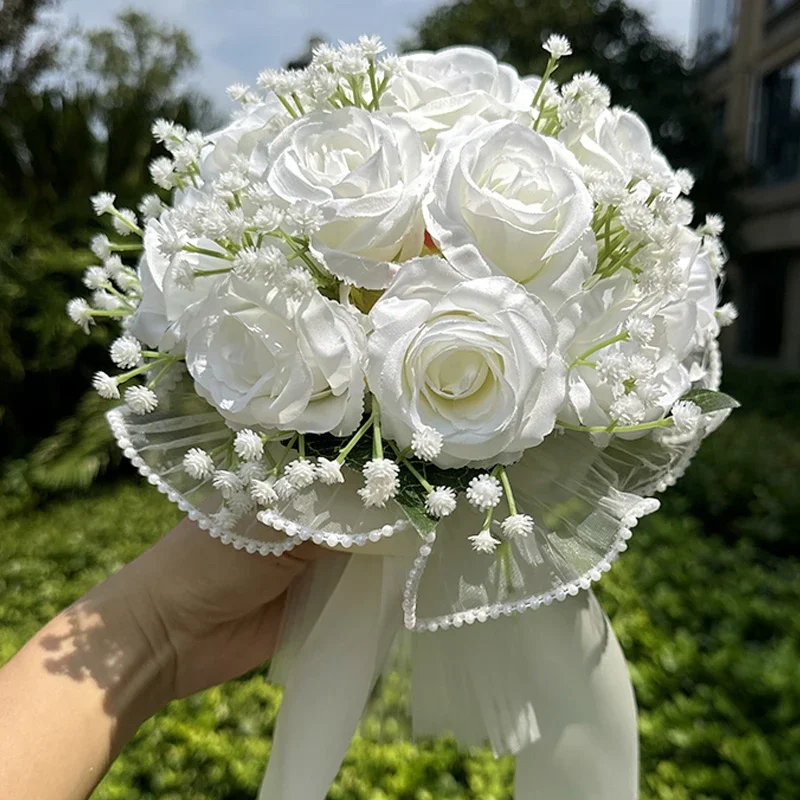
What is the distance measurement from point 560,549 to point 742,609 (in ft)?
5.29

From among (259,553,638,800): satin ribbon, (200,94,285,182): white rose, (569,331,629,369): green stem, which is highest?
(200,94,285,182): white rose

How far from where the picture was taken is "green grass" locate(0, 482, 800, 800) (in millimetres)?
1670

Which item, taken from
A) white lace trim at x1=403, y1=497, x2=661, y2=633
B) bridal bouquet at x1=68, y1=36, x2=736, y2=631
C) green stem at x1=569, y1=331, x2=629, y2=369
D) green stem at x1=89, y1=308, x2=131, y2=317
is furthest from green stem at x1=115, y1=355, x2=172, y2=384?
green stem at x1=569, y1=331, x2=629, y2=369

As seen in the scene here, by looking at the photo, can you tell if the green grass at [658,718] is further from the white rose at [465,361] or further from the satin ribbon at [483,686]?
the white rose at [465,361]

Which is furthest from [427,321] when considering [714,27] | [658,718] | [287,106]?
[714,27]

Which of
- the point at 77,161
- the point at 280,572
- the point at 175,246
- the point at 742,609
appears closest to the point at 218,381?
the point at 175,246

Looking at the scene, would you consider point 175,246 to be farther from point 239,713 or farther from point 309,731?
point 239,713

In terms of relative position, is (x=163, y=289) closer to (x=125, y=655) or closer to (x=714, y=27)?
(x=125, y=655)

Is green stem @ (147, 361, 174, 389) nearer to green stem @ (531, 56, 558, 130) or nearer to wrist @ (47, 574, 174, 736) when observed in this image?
wrist @ (47, 574, 174, 736)

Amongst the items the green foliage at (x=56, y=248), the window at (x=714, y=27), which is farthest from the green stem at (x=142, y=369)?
the window at (x=714, y=27)

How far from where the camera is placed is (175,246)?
2.75 ft

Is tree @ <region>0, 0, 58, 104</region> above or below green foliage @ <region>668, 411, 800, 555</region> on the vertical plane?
above

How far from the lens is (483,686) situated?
1.15 meters

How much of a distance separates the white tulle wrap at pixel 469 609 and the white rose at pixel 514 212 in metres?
0.26
